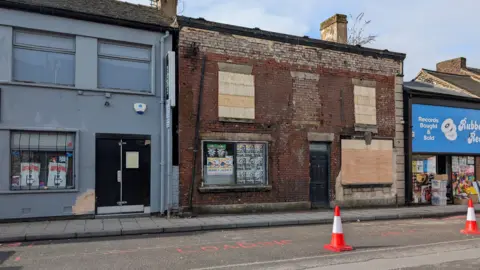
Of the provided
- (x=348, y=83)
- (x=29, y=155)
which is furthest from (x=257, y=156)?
(x=29, y=155)

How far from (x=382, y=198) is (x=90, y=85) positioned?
11808 mm

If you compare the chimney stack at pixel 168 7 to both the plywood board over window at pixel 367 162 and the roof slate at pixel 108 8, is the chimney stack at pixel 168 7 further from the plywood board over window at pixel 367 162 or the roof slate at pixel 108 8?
the plywood board over window at pixel 367 162

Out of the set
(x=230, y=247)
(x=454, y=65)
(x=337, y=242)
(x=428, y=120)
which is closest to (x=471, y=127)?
(x=428, y=120)

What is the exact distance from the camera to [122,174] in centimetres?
1262

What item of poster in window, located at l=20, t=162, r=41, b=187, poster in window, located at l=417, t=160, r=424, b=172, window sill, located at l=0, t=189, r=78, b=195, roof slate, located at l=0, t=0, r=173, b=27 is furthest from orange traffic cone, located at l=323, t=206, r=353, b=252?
poster in window, located at l=417, t=160, r=424, b=172

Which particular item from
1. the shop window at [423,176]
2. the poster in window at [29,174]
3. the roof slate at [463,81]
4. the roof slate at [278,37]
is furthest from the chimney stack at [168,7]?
the roof slate at [463,81]

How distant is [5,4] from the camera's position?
11.4 meters

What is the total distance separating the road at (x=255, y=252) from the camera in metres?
6.87

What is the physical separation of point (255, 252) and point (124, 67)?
306 inches

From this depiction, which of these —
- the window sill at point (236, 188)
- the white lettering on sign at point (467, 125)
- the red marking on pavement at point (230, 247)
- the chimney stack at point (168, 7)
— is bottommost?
the red marking on pavement at point (230, 247)

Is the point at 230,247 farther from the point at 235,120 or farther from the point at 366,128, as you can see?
the point at 366,128

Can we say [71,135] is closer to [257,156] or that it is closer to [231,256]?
[257,156]

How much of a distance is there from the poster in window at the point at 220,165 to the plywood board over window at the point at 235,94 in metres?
1.43

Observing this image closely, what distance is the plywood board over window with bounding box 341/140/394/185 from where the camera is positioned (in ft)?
52.4
